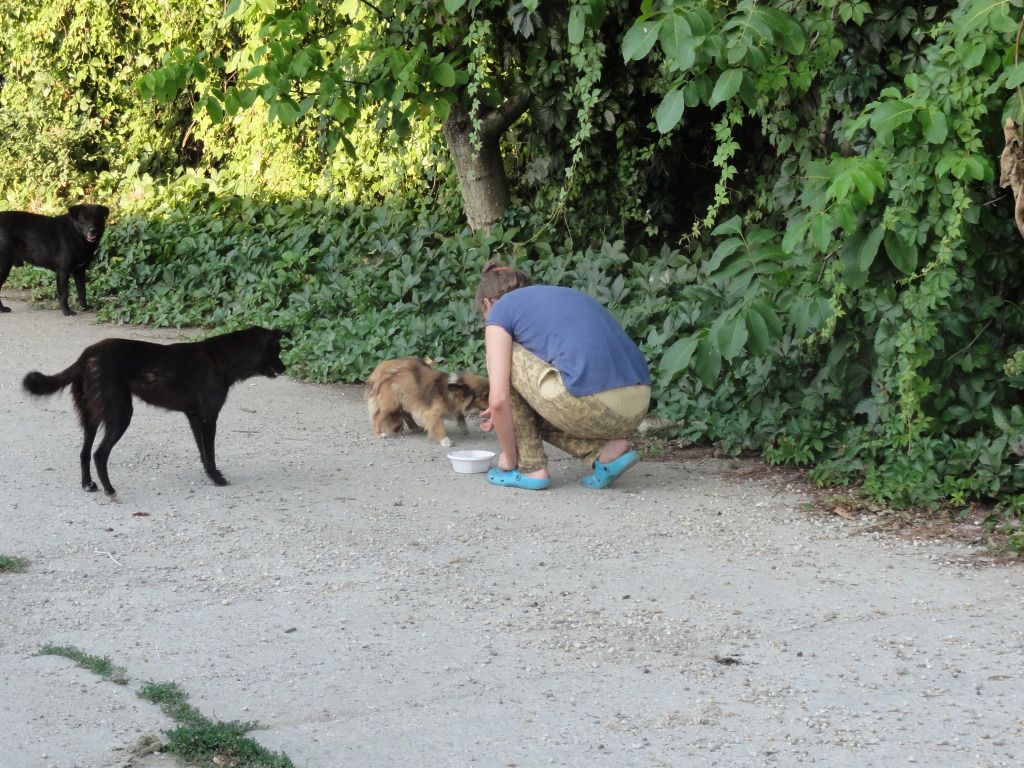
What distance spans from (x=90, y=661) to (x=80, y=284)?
9.91 metres

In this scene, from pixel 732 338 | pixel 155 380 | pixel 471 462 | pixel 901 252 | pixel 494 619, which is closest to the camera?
pixel 494 619

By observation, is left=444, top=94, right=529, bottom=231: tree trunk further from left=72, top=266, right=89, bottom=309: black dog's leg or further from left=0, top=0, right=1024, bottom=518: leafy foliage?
left=72, top=266, right=89, bottom=309: black dog's leg

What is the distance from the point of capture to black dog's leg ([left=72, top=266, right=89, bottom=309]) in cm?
1388

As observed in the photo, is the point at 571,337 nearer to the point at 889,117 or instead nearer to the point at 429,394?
the point at 429,394

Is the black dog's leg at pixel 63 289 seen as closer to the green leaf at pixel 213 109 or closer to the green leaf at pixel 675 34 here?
the green leaf at pixel 213 109

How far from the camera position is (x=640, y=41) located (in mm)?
6145

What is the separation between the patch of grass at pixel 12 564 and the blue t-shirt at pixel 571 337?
2721mm

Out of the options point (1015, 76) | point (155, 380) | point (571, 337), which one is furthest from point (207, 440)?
point (1015, 76)

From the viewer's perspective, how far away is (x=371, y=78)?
10219 mm

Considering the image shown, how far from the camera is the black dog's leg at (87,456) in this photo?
23.6ft

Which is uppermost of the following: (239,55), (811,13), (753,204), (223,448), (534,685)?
(239,55)

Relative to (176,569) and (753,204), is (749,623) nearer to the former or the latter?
(176,569)

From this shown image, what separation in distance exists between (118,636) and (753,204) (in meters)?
7.99

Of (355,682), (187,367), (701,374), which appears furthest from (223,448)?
(355,682)
